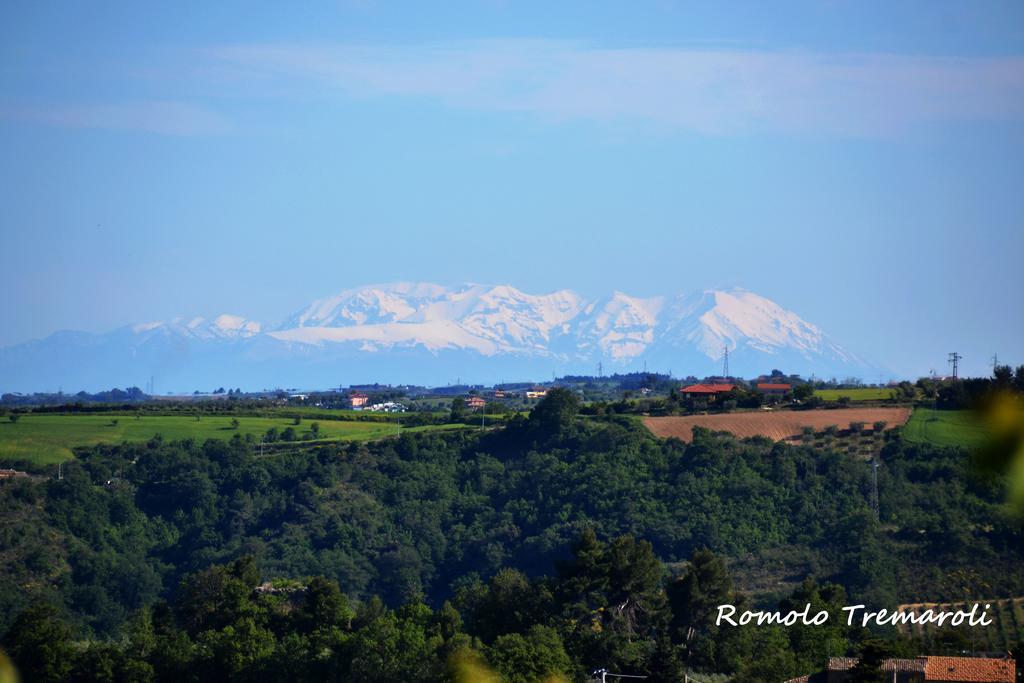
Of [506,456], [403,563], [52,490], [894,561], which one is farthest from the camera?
[506,456]

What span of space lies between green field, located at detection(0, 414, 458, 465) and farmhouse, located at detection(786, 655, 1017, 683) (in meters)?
56.1

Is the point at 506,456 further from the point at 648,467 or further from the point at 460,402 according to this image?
the point at 460,402

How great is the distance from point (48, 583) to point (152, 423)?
27063mm

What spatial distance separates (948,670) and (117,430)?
6611cm

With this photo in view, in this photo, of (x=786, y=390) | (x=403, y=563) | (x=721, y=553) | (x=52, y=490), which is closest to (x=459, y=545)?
(x=403, y=563)

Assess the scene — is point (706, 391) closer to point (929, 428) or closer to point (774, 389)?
point (774, 389)

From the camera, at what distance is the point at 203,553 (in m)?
68.9

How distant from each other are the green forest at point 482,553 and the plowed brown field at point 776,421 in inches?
54.0

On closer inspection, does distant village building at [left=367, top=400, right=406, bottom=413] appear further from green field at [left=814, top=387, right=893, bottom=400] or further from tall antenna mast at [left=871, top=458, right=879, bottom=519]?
tall antenna mast at [left=871, top=458, right=879, bottom=519]

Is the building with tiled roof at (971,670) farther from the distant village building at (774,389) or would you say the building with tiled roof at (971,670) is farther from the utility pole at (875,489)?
the distant village building at (774,389)

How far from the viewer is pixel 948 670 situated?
28969 mm

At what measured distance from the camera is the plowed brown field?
2782 inches

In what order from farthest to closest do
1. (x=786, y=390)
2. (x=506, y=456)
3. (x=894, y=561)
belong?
(x=786, y=390)
(x=506, y=456)
(x=894, y=561)

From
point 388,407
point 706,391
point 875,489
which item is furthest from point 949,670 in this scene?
point 388,407
